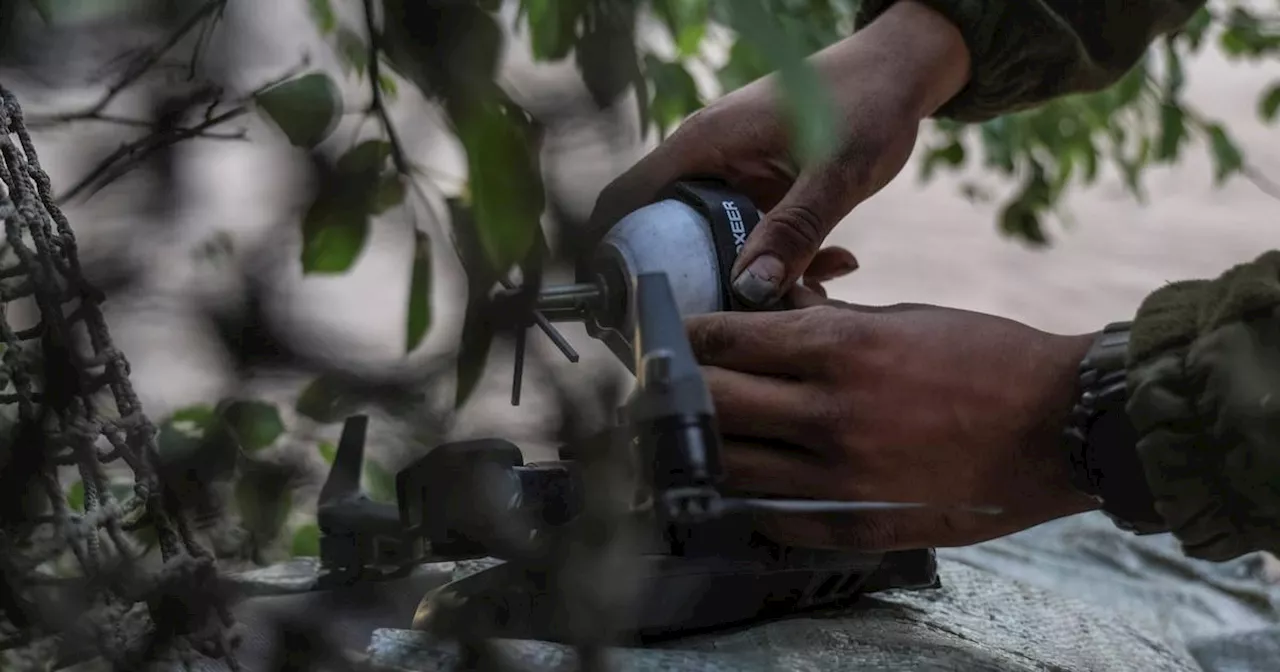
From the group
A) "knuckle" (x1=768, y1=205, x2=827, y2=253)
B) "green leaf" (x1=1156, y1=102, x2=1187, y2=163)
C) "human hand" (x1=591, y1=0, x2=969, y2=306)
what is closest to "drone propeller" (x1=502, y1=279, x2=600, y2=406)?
"human hand" (x1=591, y1=0, x2=969, y2=306)

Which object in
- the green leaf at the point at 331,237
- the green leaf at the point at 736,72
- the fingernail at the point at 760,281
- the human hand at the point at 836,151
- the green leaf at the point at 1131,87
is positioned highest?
the green leaf at the point at 1131,87

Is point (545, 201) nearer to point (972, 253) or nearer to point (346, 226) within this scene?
point (346, 226)

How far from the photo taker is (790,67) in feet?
0.95

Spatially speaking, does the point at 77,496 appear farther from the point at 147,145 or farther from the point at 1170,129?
the point at 1170,129

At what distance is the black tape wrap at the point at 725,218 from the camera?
90 centimetres

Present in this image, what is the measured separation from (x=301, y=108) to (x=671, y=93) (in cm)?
71

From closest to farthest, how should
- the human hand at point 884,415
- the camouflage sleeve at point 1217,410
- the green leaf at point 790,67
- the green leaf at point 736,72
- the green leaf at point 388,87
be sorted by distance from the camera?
the green leaf at point 790,67
the green leaf at point 388,87
the camouflage sleeve at point 1217,410
the human hand at point 884,415
the green leaf at point 736,72

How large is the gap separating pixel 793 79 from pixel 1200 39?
6.39 feet

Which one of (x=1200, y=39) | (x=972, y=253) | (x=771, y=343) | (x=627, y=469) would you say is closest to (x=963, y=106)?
(x=771, y=343)

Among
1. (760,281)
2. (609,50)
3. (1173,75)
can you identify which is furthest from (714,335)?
(1173,75)

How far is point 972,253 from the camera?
381cm

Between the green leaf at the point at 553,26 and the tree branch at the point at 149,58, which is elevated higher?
the green leaf at the point at 553,26

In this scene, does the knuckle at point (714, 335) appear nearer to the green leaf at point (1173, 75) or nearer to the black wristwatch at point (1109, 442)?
the black wristwatch at point (1109, 442)

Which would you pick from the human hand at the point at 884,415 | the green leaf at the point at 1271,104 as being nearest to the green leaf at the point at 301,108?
the human hand at the point at 884,415
